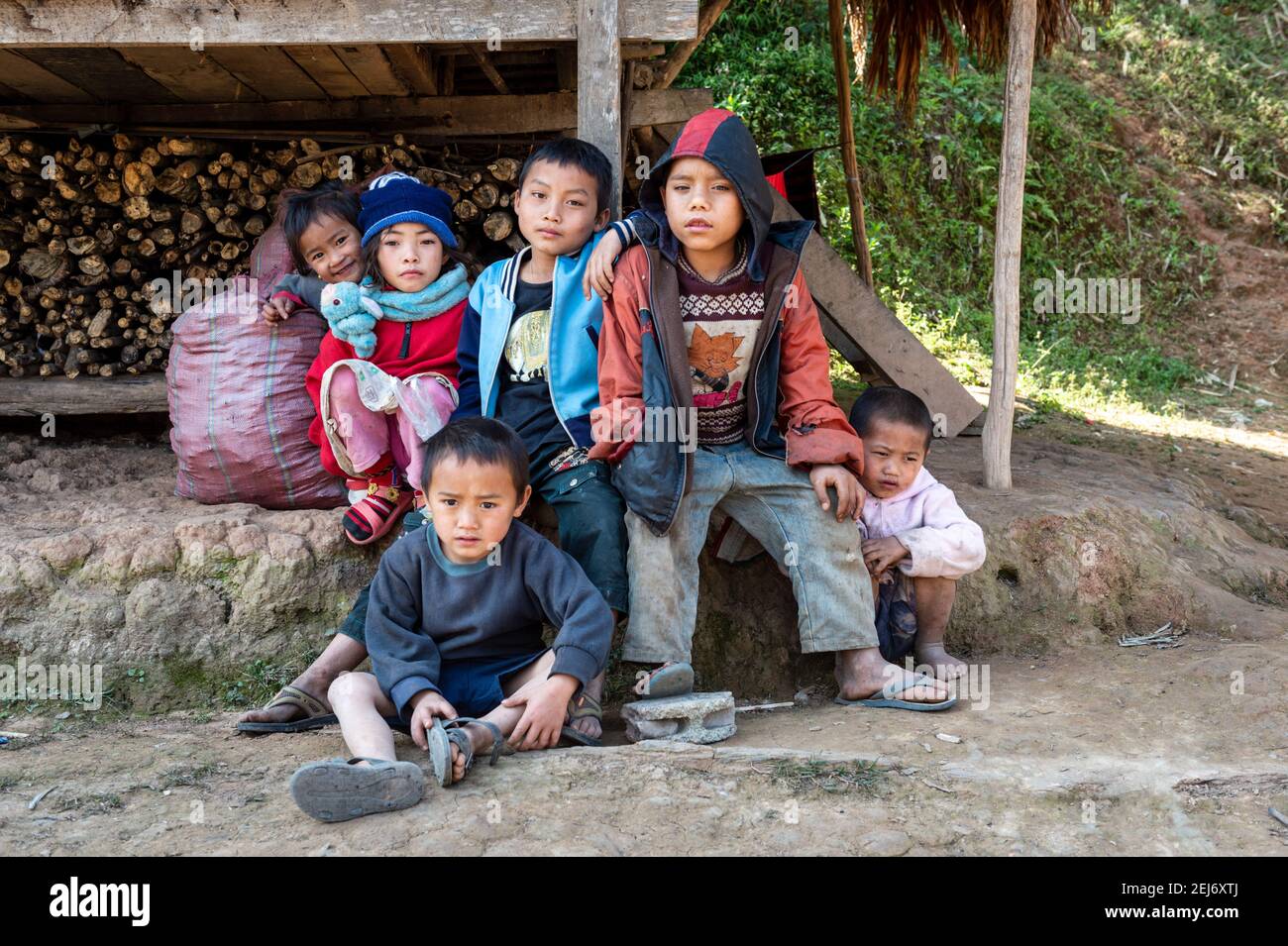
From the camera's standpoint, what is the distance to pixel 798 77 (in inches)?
396

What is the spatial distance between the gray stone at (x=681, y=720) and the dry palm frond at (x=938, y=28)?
11.9ft

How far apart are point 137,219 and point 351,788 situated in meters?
3.67

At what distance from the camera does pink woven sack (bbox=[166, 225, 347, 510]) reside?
3740 millimetres

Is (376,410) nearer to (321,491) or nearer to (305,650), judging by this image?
(321,491)

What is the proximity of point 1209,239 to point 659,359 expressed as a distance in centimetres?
876

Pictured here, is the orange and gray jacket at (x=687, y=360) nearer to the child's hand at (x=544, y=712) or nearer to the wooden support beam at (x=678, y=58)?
the child's hand at (x=544, y=712)

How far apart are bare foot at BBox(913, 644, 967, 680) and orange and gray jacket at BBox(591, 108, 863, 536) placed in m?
0.63

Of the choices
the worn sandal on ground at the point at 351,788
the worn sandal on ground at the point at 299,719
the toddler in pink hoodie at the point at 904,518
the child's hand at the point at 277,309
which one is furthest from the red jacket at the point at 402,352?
the worn sandal on ground at the point at 351,788

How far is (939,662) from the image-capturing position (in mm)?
3381

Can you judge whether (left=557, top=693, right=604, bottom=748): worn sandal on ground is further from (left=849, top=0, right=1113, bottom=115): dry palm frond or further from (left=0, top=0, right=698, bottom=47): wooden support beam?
(left=849, top=0, right=1113, bottom=115): dry palm frond

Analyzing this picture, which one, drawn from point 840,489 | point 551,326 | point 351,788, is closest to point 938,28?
point 551,326

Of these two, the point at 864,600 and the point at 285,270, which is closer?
the point at 864,600

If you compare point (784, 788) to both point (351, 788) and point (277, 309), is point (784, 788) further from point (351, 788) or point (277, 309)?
point (277, 309)

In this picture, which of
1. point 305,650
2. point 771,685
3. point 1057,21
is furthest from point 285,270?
point 1057,21
